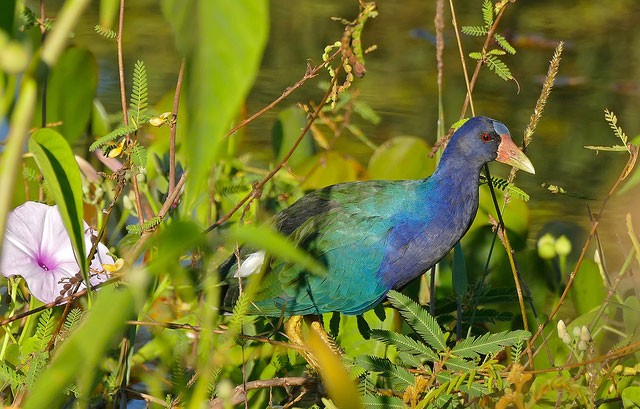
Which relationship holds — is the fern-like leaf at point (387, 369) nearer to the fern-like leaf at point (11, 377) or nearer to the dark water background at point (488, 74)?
the fern-like leaf at point (11, 377)

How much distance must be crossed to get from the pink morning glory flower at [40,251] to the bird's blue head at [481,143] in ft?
2.94

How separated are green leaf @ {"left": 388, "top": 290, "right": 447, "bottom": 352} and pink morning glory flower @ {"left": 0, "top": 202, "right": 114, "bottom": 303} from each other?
48 centimetres

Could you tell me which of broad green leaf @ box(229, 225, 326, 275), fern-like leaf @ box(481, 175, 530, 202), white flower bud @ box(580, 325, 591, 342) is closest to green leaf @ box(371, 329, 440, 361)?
white flower bud @ box(580, 325, 591, 342)

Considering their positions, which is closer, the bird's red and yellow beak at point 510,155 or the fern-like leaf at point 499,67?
the fern-like leaf at point 499,67

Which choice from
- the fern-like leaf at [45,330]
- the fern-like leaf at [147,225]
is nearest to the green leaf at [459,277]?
the fern-like leaf at [147,225]

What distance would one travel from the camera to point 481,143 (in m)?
2.21

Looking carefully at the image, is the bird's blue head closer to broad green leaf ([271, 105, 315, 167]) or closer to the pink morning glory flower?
broad green leaf ([271, 105, 315, 167])

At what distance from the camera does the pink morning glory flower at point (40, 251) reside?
157cm

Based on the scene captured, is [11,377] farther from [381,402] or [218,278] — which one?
[218,278]

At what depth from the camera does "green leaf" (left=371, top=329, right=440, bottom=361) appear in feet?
4.93

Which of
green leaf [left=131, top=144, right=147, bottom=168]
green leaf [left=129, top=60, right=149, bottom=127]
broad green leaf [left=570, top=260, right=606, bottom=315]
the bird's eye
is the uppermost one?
green leaf [left=129, top=60, right=149, bottom=127]

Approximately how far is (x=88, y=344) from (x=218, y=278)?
1.54m

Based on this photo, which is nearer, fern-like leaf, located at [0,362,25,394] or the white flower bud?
fern-like leaf, located at [0,362,25,394]

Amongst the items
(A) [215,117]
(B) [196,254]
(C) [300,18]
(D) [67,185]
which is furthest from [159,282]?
(C) [300,18]
